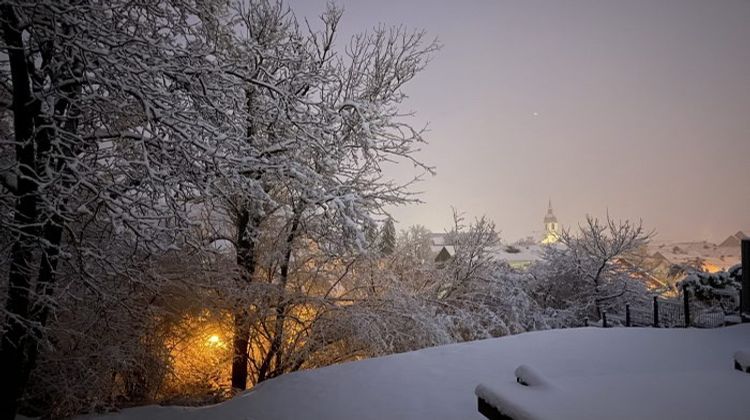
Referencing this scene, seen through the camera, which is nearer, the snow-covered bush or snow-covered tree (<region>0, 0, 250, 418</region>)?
snow-covered tree (<region>0, 0, 250, 418</region>)

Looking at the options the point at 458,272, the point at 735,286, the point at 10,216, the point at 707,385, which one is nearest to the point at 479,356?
the point at 707,385

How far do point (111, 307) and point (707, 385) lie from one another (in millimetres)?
7937

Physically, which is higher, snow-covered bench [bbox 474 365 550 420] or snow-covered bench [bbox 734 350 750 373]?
snow-covered bench [bbox 734 350 750 373]

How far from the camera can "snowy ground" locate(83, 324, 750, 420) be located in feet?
8.84

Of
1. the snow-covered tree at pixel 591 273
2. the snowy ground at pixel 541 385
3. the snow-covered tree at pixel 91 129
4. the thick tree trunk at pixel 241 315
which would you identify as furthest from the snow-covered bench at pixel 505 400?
the snow-covered tree at pixel 591 273

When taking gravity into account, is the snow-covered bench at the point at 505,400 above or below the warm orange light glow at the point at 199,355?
above

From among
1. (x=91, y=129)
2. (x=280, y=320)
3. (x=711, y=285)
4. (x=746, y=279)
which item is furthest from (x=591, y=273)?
(x=91, y=129)

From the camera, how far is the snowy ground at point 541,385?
8.84 feet

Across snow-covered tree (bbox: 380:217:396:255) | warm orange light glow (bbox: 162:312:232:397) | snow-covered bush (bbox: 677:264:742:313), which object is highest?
snow-covered tree (bbox: 380:217:396:255)

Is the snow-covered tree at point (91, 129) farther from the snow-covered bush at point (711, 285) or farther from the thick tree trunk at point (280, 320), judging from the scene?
the snow-covered bush at point (711, 285)

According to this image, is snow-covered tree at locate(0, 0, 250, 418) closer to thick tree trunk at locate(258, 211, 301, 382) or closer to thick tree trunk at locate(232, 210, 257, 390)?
thick tree trunk at locate(232, 210, 257, 390)

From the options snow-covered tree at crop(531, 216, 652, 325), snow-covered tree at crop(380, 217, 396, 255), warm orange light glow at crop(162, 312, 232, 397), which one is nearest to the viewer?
warm orange light glow at crop(162, 312, 232, 397)

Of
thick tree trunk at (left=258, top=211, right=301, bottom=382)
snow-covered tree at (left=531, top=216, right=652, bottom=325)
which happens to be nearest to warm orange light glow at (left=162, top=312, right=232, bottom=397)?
thick tree trunk at (left=258, top=211, right=301, bottom=382)

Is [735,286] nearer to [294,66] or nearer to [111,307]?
[294,66]
